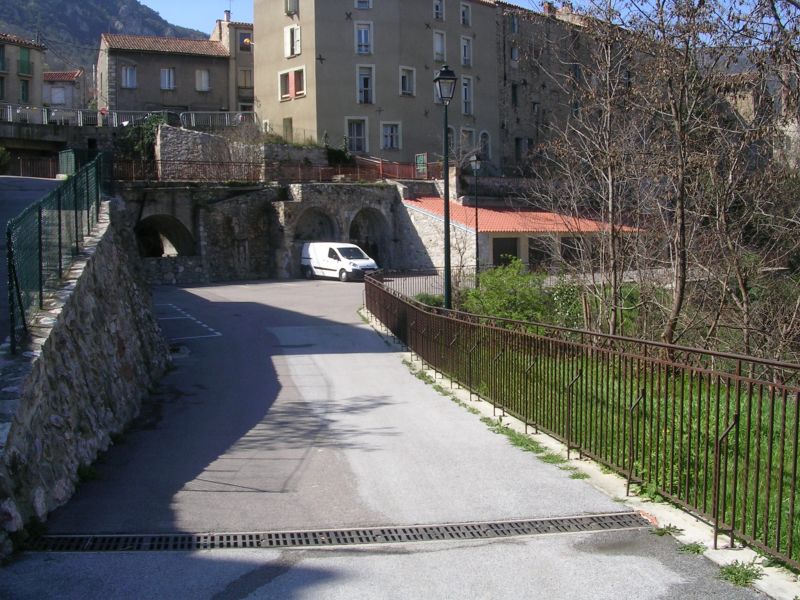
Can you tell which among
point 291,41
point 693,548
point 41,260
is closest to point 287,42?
point 291,41

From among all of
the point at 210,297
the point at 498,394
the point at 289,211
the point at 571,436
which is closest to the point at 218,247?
the point at 289,211

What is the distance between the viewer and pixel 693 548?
562cm

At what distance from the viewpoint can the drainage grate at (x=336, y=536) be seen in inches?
236

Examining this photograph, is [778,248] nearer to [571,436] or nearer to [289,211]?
[571,436]

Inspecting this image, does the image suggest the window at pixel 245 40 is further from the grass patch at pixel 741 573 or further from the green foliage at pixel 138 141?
the grass patch at pixel 741 573

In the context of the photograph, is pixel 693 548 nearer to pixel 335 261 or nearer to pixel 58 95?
pixel 335 261

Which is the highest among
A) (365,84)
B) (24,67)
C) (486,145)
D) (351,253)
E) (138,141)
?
(24,67)

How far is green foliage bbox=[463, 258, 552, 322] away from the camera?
19.9 metres

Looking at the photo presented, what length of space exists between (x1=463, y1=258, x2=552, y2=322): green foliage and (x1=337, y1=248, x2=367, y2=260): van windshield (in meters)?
18.2

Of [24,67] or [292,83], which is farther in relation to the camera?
[24,67]

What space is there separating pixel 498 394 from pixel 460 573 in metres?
5.60

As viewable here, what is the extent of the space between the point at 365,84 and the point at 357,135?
312cm

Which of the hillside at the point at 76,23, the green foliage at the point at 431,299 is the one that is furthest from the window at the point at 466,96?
the hillside at the point at 76,23

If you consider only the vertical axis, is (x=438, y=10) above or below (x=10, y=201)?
above
